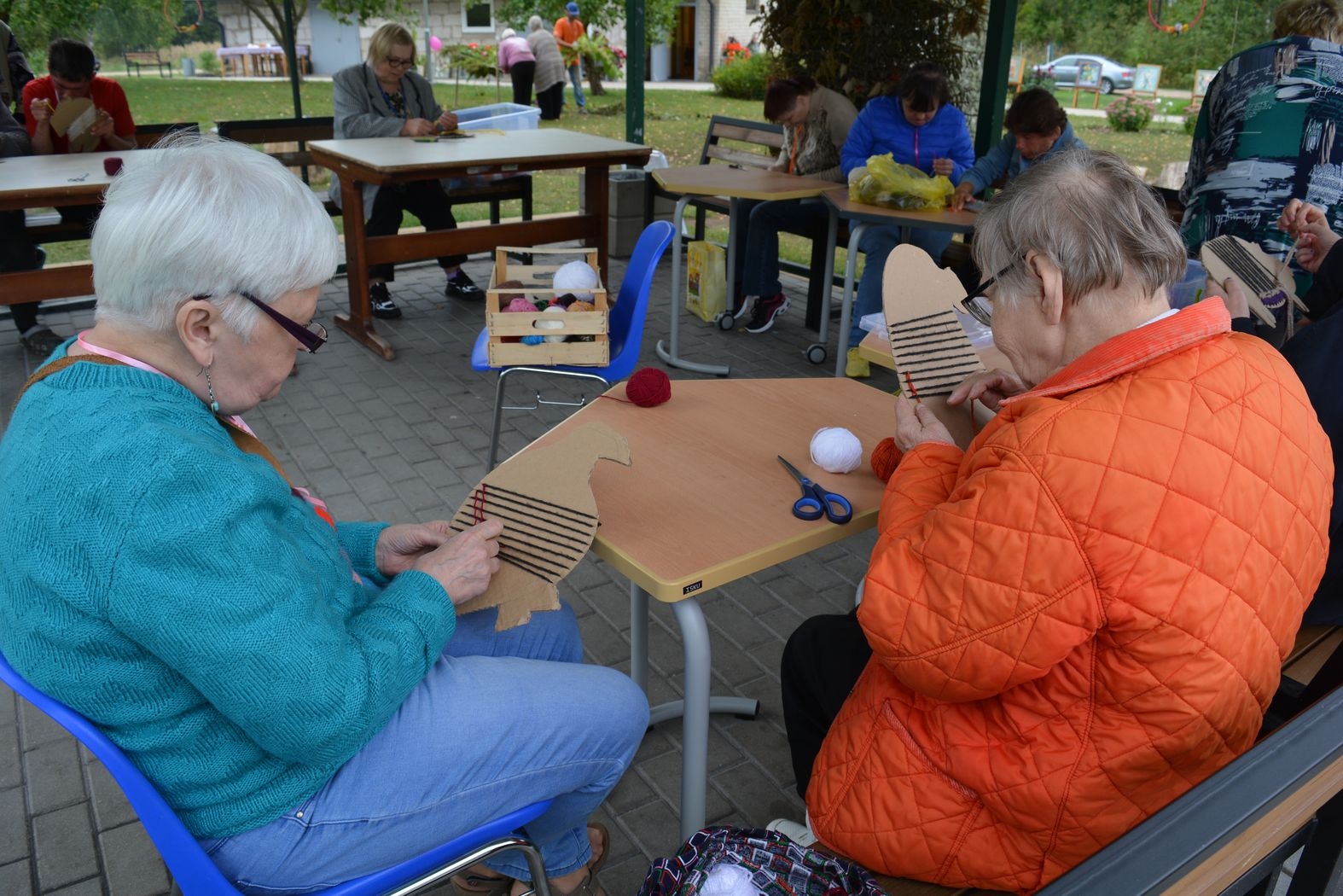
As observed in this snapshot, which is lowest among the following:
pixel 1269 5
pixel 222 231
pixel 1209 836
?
pixel 1209 836

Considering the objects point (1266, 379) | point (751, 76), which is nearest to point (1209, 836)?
point (1266, 379)

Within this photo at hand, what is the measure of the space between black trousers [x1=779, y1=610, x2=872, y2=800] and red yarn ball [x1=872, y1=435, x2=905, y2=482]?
0.28m

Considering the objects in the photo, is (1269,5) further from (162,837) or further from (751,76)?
(751,76)

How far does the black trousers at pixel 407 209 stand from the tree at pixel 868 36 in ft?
8.99

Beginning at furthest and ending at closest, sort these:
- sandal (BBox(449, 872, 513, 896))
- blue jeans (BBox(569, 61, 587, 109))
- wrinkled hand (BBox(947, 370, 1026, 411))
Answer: blue jeans (BBox(569, 61, 587, 109)), sandal (BBox(449, 872, 513, 896)), wrinkled hand (BBox(947, 370, 1026, 411))

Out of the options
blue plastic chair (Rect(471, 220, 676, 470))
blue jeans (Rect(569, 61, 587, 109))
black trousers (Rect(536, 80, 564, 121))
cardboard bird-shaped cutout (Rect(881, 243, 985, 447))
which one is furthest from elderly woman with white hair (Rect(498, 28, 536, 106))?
cardboard bird-shaped cutout (Rect(881, 243, 985, 447))

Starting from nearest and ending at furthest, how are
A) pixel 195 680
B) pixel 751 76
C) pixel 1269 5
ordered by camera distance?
pixel 195 680 < pixel 1269 5 < pixel 751 76

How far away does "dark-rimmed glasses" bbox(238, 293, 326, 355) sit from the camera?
4.35 feet

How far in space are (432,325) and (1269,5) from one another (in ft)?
15.7

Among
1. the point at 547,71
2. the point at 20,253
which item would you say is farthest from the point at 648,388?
the point at 547,71

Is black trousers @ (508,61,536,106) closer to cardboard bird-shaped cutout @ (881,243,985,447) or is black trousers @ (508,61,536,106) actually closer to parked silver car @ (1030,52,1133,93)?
parked silver car @ (1030,52,1133,93)

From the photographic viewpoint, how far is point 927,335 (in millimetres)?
1848

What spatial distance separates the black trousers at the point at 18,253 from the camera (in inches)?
197

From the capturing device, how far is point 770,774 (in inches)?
94.9
